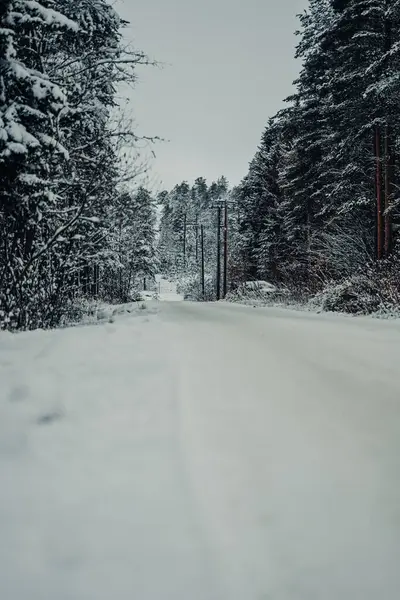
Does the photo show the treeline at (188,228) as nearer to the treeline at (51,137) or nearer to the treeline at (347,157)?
the treeline at (347,157)

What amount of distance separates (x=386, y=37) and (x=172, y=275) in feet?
195

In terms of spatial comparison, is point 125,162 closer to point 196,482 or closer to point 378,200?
point 196,482

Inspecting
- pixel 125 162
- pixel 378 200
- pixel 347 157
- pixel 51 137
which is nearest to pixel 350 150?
pixel 347 157

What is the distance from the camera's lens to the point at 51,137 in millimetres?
5242

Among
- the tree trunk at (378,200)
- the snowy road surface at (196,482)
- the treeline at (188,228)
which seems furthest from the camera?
the treeline at (188,228)

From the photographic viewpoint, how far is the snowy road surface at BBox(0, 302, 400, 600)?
98 centimetres

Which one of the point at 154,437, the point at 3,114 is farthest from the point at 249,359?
the point at 3,114

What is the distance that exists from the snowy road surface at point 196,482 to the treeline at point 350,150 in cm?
624

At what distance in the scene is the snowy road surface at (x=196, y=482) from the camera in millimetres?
976

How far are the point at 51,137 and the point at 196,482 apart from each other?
5325mm

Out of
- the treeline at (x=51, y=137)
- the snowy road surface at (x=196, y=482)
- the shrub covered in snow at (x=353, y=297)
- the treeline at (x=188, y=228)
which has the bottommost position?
the snowy road surface at (x=196, y=482)

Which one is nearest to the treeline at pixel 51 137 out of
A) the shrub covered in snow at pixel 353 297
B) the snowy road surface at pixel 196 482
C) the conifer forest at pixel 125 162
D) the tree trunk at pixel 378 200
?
the conifer forest at pixel 125 162

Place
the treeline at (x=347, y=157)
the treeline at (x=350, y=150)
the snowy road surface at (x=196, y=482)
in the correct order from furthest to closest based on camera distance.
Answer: the treeline at (x=350, y=150) → the treeline at (x=347, y=157) → the snowy road surface at (x=196, y=482)

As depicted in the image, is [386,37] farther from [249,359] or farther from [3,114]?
[249,359]
